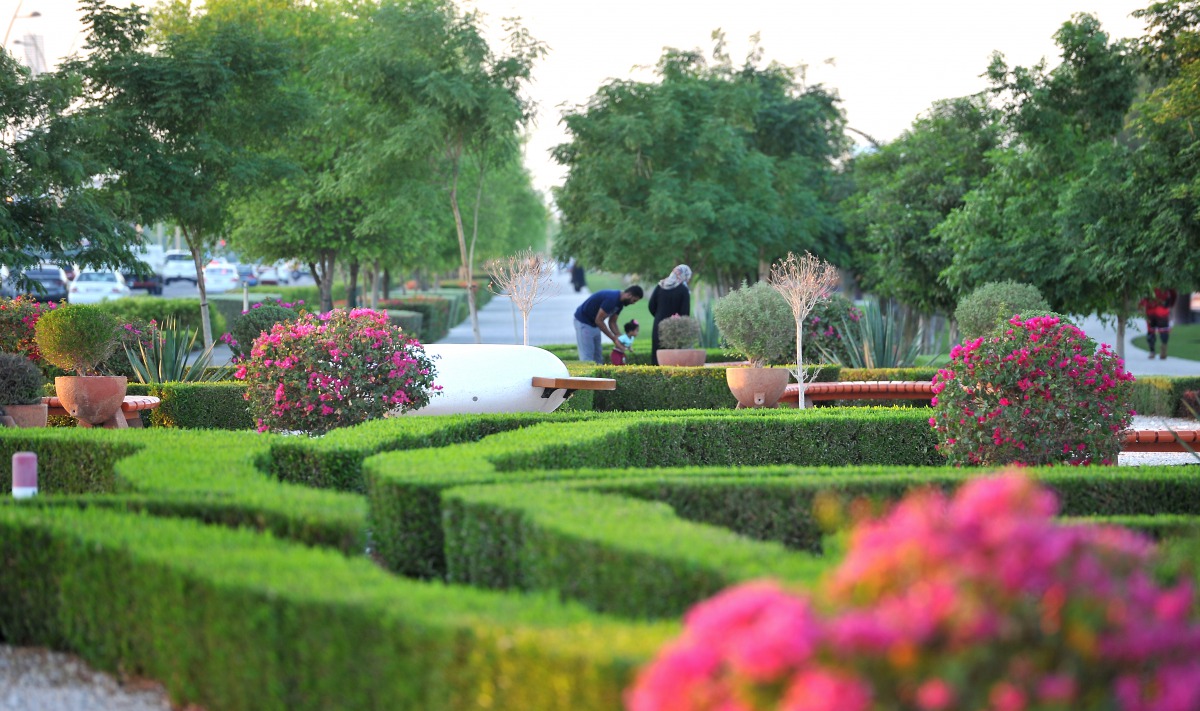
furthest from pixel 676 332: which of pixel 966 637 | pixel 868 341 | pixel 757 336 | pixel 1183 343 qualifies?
pixel 1183 343

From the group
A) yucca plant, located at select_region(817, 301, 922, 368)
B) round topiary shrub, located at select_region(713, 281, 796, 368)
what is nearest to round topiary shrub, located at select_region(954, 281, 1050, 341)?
yucca plant, located at select_region(817, 301, 922, 368)

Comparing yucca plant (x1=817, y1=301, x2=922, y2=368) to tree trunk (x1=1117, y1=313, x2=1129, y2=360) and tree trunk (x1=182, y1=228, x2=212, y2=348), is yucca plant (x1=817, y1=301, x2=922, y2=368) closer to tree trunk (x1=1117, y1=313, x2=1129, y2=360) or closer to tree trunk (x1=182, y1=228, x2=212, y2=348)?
tree trunk (x1=1117, y1=313, x2=1129, y2=360)

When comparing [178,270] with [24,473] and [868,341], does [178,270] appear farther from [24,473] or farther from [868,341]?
[24,473]

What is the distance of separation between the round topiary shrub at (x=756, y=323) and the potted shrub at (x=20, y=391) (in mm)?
6799

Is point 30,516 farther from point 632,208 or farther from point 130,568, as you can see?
point 632,208

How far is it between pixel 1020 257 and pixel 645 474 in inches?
630

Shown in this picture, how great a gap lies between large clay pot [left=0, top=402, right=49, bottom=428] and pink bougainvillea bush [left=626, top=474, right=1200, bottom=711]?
9.25 metres

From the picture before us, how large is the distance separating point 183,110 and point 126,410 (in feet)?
33.6

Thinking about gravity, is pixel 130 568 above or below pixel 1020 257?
below

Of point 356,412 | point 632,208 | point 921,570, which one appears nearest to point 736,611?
point 921,570

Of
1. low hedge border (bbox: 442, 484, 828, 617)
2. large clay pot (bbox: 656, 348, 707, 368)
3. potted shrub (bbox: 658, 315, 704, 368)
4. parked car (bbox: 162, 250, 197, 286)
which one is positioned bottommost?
low hedge border (bbox: 442, 484, 828, 617)

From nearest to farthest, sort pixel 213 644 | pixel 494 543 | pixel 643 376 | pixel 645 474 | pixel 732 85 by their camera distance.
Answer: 1. pixel 213 644
2. pixel 494 543
3. pixel 645 474
4. pixel 643 376
5. pixel 732 85

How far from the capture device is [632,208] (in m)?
28.0

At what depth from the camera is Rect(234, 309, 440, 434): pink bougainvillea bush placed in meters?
9.65
